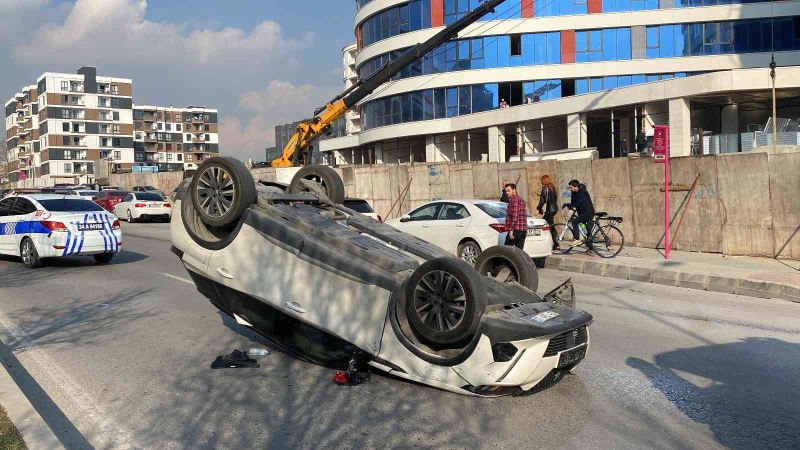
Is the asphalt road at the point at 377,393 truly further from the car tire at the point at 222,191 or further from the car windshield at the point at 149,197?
the car windshield at the point at 149,197

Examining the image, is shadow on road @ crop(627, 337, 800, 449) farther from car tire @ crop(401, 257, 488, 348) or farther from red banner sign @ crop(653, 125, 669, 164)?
red banner sign @ crop(653, 125, 669, 164)

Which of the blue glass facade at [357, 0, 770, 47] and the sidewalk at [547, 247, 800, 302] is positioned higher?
the blue glass facade at [357, 0, 770, 47]

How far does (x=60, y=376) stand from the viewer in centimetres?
567

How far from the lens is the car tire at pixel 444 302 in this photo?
4523 millimetres

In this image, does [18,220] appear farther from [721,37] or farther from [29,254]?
[721,37]

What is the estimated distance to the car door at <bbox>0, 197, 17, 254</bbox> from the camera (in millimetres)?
13133

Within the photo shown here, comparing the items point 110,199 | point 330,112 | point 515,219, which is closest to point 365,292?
point 515,219

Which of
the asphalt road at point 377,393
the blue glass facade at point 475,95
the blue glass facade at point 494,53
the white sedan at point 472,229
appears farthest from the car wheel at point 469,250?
the blue glass facade at point 494,53

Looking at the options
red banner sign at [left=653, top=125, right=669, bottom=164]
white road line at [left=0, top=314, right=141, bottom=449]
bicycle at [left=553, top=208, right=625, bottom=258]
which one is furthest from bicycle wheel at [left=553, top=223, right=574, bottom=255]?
white road line at [left=0, top=314, right=141, bottom=449]

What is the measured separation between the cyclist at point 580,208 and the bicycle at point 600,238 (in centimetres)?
9

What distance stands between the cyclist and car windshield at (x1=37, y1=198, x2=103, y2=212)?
33.2 ft

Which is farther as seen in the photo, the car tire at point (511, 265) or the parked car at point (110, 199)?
the parked car at point (110, 199)

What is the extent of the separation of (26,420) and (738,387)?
5.42 metres

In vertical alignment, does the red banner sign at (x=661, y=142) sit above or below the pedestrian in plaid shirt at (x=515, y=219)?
above
